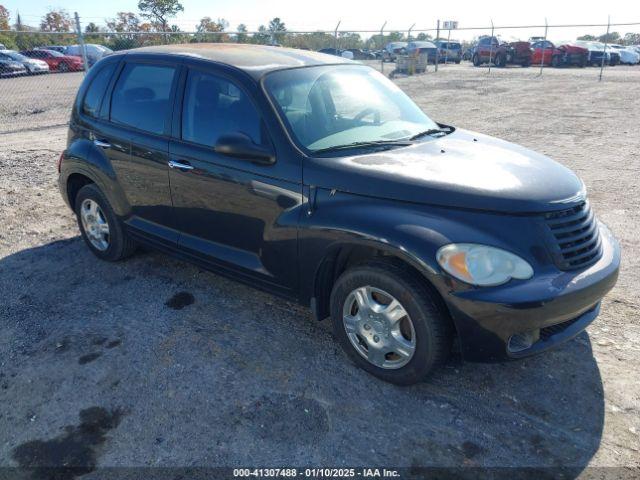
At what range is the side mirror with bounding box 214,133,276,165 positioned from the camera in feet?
11.1

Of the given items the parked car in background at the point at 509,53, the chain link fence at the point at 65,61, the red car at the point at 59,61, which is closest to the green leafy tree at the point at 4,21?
the chain link fence at the point at 65,61

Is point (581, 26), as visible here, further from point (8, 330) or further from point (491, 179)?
point (8, 330)

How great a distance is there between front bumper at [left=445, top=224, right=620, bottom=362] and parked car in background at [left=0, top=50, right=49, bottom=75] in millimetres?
28356

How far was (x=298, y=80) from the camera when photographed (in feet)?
12.5

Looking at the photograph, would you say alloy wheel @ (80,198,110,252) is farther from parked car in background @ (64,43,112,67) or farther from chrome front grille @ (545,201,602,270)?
parked car in background @ (64,43,112,67)

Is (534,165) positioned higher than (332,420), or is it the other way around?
(534,165)

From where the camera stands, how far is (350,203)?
3154 millimetres

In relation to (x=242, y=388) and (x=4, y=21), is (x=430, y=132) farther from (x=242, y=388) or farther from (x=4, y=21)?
(x=4, y=21)

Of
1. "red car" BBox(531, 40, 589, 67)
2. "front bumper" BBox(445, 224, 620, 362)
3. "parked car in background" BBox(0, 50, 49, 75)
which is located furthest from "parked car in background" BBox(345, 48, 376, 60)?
"front bumper" BBox(445, 224, 620, 362)

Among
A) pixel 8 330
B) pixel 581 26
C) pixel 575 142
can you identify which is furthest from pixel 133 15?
pixel 8 330

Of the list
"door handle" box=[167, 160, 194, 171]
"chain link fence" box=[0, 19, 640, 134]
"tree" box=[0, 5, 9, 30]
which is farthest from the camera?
"tree" box=[0, 5, 9, 30]

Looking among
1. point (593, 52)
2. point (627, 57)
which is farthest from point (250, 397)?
point (627, 57)

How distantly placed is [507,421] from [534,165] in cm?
159

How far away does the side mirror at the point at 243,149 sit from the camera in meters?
3.37
